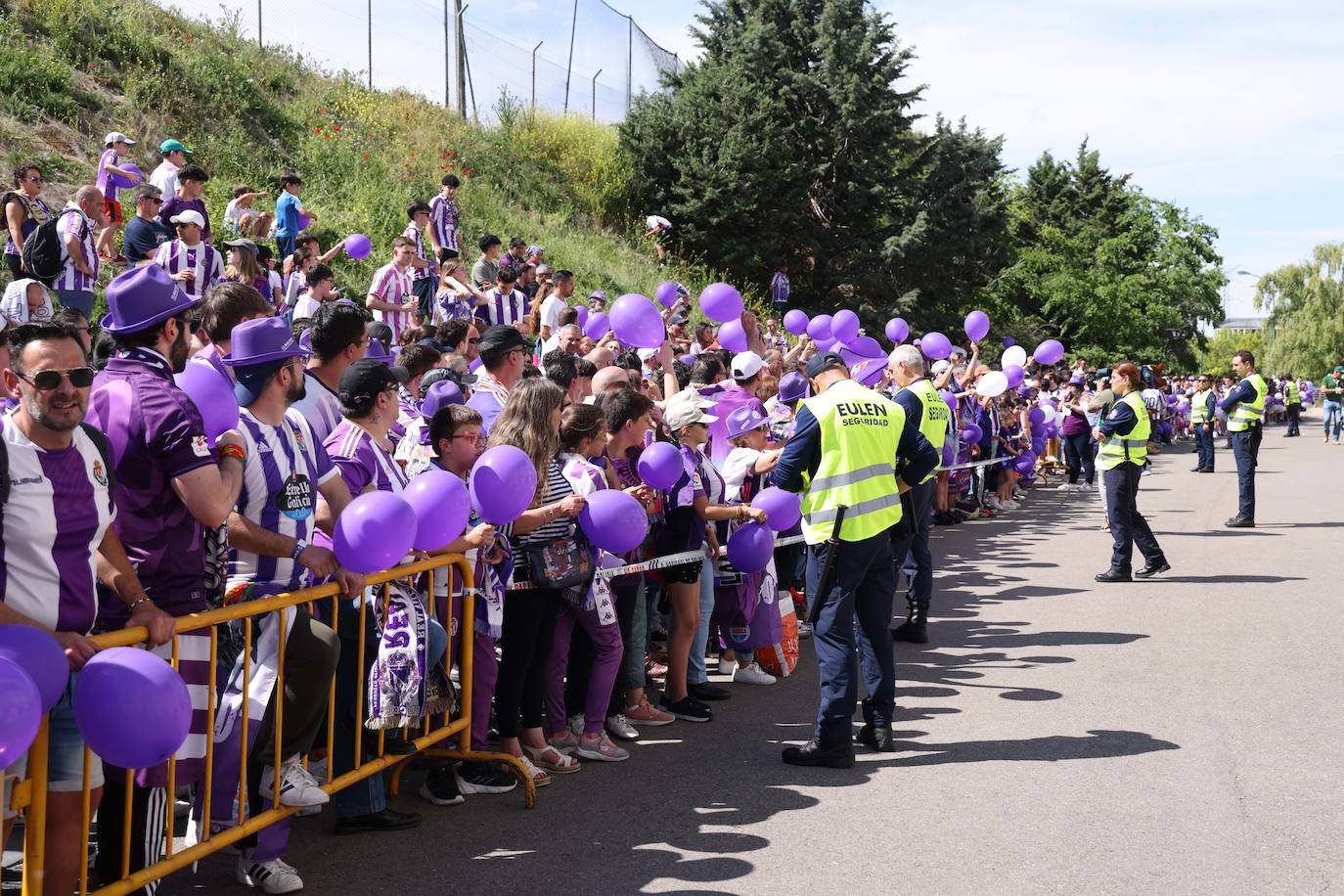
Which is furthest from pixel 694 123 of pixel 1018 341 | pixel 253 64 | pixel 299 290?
pixel 299 290

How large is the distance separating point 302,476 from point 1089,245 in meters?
44.8

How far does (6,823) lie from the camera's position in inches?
134

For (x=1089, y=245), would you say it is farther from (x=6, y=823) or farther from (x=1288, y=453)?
(x=6, y=823)

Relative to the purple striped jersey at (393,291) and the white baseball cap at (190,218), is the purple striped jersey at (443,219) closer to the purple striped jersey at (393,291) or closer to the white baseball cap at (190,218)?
the purple striped jersey at (393,291)

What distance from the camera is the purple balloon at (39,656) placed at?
3.04 meters

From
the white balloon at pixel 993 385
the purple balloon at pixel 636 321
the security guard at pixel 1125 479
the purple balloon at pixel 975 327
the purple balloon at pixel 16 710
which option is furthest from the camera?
the purple balloon at pixel 975 327

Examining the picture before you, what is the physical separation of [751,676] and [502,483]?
3167mm

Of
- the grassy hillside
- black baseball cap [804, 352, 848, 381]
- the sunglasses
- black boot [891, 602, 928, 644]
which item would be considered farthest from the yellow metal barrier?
the grassy hillside

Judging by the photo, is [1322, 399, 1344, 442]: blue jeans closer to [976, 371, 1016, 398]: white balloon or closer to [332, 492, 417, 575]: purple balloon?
[976, 371, 1016, 398]: white balloon

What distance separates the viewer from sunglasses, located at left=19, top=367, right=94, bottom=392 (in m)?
3.36

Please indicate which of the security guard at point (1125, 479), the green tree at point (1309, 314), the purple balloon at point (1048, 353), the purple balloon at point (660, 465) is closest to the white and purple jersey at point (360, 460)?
the purple balloon at point (660, 465)

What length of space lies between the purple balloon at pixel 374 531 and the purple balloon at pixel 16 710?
1370 mm

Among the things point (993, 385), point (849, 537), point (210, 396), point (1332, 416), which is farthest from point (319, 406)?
point (1332, 416)

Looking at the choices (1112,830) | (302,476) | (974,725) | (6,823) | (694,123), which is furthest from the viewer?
(694,123)
